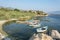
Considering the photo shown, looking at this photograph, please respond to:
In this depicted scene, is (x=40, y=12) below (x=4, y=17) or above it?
below

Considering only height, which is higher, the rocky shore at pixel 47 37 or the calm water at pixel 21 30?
the rocky shore at pixel 47 37

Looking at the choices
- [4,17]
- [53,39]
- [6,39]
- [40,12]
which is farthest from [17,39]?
[40,12]

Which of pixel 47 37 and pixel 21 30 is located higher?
pixel 47 37

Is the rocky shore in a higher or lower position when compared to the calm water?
higher

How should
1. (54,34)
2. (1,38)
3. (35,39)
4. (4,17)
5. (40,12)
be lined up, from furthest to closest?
(40,12), (4,17), (54,34), (1,38), (35,39)

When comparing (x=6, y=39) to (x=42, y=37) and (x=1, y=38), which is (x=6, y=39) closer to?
(x=1, y=38)

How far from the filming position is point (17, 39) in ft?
53.8

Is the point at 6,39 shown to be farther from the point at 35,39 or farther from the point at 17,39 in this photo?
the point at 35,39

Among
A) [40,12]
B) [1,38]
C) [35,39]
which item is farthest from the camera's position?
[40,12]

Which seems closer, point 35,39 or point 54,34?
point 35,39

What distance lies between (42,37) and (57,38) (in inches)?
91.4

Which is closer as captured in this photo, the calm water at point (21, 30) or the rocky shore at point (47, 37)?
the rocky shore at point (47, 37)

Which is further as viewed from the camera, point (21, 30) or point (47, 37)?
point (21, 30)

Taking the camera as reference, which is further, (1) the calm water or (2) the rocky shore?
(1) the calm water
